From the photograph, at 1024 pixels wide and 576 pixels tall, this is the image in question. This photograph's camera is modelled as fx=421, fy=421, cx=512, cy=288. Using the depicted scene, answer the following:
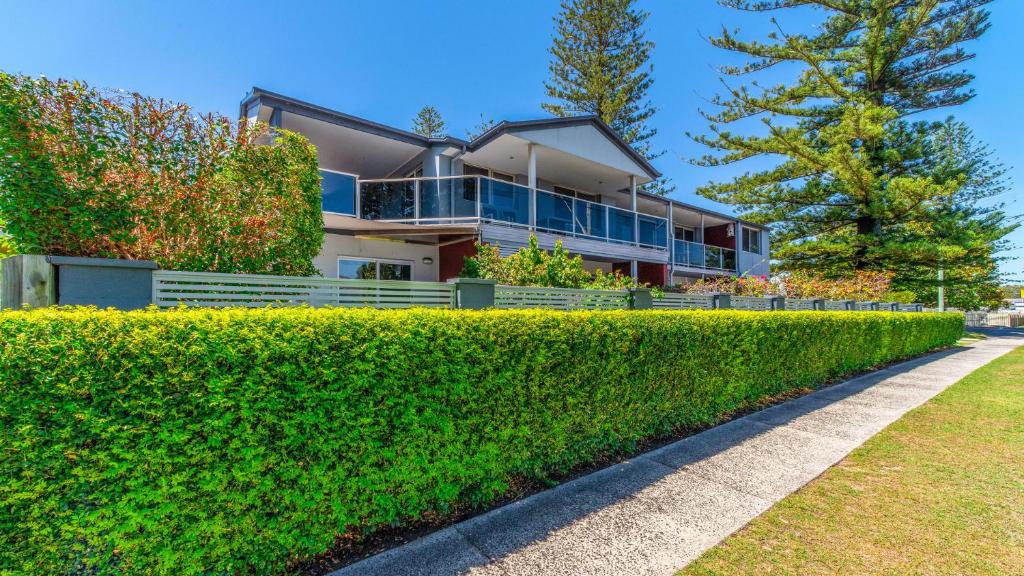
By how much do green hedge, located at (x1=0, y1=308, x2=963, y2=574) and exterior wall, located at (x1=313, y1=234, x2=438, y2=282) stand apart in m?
7.17

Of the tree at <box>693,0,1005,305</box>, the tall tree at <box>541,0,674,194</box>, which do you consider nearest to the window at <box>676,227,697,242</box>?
→ the tree at <box>693,0,1005,305</box>

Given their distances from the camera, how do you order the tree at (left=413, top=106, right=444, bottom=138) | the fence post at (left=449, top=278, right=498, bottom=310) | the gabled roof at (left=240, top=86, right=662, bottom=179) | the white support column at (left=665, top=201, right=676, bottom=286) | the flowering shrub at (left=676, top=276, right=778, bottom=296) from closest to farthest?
the fence post at (left=449, top=278, right=498, bottom=310) < the gabled roof at (left=240, top=86, right=662, bottom=179) < the flowering shrub at (left=676, top=276, right=778, bottom=296) < the white support column at (left=665, top=201, right=676, bottom=286) < the tree at (left=413, top=106, right=444, bottom=138)

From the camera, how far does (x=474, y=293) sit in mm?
4422

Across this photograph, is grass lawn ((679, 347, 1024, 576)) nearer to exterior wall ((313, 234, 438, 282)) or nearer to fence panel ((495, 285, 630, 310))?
fence panel ((495, 285, 630, 310))

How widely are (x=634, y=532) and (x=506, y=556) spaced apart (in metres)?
0.96

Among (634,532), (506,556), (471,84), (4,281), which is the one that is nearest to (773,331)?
(634,532)

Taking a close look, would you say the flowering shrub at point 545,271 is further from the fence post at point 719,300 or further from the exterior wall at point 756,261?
the exterior wall at point 756,261

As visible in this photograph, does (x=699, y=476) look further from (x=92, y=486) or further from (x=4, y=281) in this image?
(x=4, y=281)

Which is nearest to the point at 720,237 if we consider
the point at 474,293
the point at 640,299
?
the point at 640,299

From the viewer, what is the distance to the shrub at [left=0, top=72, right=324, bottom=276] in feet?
10.3

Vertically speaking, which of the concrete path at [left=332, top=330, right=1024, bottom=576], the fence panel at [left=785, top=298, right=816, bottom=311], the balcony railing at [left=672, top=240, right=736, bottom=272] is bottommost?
the concrete path at [left=332, top=330, right=1024, bottom=576]

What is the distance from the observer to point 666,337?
4.86 m

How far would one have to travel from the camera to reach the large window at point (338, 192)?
356 inches

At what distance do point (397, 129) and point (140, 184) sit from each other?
777 centimetres
